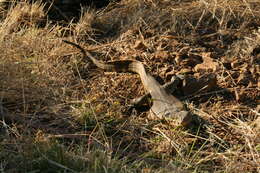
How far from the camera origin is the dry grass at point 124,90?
2.87 metres

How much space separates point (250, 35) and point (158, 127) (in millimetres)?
1697

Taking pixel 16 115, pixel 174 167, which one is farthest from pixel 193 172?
pixel 16 115

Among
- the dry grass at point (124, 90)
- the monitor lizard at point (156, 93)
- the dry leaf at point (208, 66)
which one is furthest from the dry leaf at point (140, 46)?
the dry leaf at point (208, 66)

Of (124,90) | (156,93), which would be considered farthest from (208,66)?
(124,90)

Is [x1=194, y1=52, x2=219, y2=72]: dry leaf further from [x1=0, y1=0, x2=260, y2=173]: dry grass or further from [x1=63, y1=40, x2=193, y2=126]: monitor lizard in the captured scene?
[x1=63, y1=40, x2=193, y2=126]: monitor lizard

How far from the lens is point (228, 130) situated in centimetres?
333

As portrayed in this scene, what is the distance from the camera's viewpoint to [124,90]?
385cm

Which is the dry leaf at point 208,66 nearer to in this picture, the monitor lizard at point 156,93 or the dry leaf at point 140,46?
the monitor lizard at point 156,93

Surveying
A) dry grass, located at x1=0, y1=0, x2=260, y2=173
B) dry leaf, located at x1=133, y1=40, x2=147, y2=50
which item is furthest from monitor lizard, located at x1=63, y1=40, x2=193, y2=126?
dry leaf, located at x1=133, y1=40, x2=147, y2=50

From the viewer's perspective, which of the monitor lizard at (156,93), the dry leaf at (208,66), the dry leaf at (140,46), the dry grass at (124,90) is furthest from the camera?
the dry leaf at (140,46)

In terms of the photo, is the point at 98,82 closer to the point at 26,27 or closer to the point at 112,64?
the point at 112,64

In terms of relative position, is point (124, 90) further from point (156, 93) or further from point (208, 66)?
point (208, 66)

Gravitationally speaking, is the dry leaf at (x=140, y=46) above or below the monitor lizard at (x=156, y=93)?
above

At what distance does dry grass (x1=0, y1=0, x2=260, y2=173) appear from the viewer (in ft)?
9.42
